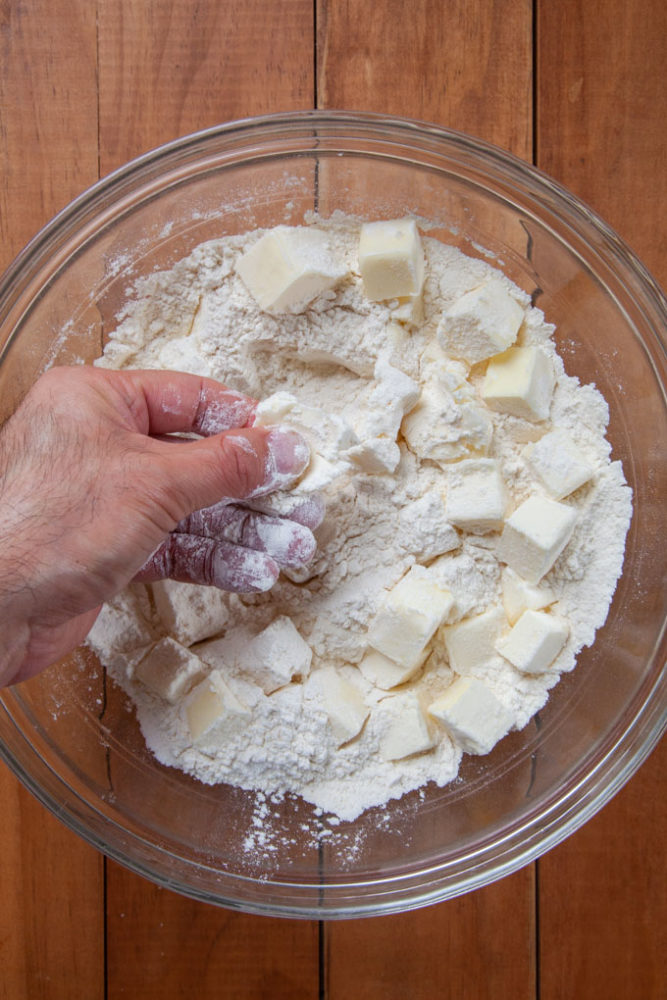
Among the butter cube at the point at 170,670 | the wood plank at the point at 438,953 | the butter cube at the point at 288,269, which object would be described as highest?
the butter cube at the point at 288,269

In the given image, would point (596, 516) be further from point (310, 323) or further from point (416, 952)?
point (416, 952)

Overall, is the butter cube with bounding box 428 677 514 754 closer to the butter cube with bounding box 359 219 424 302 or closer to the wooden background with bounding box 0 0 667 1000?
the wooden background with bounding box 0 0 667 1000

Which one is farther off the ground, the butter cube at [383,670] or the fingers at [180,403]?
the fingers at [180,403]

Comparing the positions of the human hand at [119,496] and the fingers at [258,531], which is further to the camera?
the fingers at [258,531]

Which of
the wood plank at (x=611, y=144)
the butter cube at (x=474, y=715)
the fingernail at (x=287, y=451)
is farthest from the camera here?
the wood plank at (x=611, y=144)

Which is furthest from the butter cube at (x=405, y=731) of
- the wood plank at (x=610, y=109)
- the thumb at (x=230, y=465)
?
the wood plank at (x=610, y=109)

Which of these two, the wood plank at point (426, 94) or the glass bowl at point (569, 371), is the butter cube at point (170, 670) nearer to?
the glass bowl at point (569, 371)

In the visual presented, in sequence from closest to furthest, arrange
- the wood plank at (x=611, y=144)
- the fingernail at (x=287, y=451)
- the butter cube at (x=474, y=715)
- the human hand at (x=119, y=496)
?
the human hand at (x=119, y=496) → the fingernail at (x=287, y=451) → the butter cube at (x=474, y=715) → the wood plank at (x=611, y=144)
